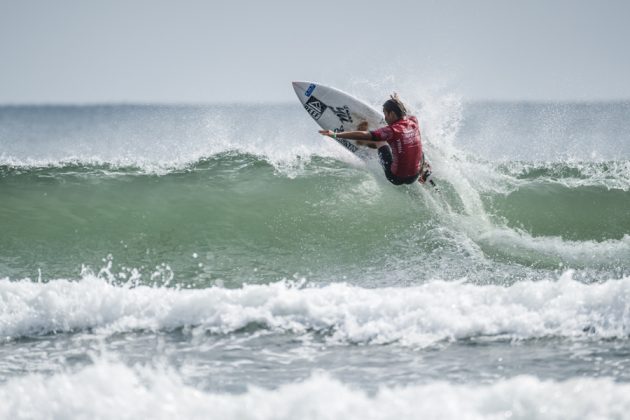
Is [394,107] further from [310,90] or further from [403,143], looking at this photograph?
[310,90]

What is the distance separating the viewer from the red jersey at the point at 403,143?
30.6 feet

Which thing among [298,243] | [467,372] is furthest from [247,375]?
A: [298,243]

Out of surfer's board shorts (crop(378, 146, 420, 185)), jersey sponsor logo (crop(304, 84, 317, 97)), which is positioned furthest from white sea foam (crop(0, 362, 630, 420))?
jersey sponsor logo (crop(304, 84, 317, 97))

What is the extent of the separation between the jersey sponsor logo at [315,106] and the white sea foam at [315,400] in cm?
614

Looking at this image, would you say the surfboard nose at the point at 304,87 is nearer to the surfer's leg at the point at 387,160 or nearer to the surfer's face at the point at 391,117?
the surfer's leg at the point at 387,160

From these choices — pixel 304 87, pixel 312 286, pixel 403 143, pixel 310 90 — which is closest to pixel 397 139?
pixel 403 143

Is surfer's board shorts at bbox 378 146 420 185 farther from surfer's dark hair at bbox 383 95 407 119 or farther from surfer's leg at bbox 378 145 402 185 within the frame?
surfer's dark hair at bbox 383 95 407 119

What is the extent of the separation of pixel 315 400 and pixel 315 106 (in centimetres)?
666

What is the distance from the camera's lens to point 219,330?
23.9 feet

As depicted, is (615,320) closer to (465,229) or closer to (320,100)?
(465,229)

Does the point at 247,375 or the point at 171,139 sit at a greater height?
the point at 171,139

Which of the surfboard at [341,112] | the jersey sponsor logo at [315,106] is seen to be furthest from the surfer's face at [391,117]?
the jersey sponsor logo at [315,106]

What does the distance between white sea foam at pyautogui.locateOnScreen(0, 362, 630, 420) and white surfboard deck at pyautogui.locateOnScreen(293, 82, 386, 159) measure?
5617 mm

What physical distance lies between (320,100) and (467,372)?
19.7 feet
